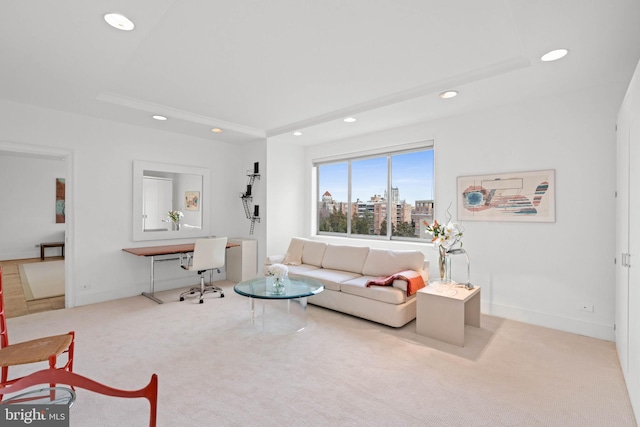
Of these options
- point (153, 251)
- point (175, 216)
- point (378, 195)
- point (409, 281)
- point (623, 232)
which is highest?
point (378, 195)

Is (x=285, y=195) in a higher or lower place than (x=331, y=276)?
higher

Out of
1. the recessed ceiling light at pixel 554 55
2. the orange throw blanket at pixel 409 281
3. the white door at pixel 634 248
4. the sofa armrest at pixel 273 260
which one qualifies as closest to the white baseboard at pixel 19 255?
the sofa armrest at pixel 273 260

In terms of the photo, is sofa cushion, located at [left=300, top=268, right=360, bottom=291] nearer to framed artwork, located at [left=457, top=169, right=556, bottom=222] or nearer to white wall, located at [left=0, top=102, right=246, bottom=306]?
framed artwork, located at [left=457, top=169, right=556, bottom=222]

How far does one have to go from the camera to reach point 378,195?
211 inches

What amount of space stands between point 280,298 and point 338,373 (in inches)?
37.5

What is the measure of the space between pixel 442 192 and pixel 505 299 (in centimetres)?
150

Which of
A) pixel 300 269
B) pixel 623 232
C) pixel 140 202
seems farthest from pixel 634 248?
pixel 140 202

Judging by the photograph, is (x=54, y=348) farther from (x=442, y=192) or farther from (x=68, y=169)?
(x=442, y=192)

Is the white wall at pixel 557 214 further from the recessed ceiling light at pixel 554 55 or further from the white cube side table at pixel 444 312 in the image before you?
the recessed ceiling light at pixel 554 55

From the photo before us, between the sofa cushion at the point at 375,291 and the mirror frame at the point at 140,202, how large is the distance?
2.94 m

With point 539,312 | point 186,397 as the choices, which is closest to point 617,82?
point 539,312

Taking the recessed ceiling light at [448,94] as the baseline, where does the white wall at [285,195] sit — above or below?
below

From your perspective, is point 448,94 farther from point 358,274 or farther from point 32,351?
point 32,351

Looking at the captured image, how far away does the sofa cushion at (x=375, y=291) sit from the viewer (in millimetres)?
3509
